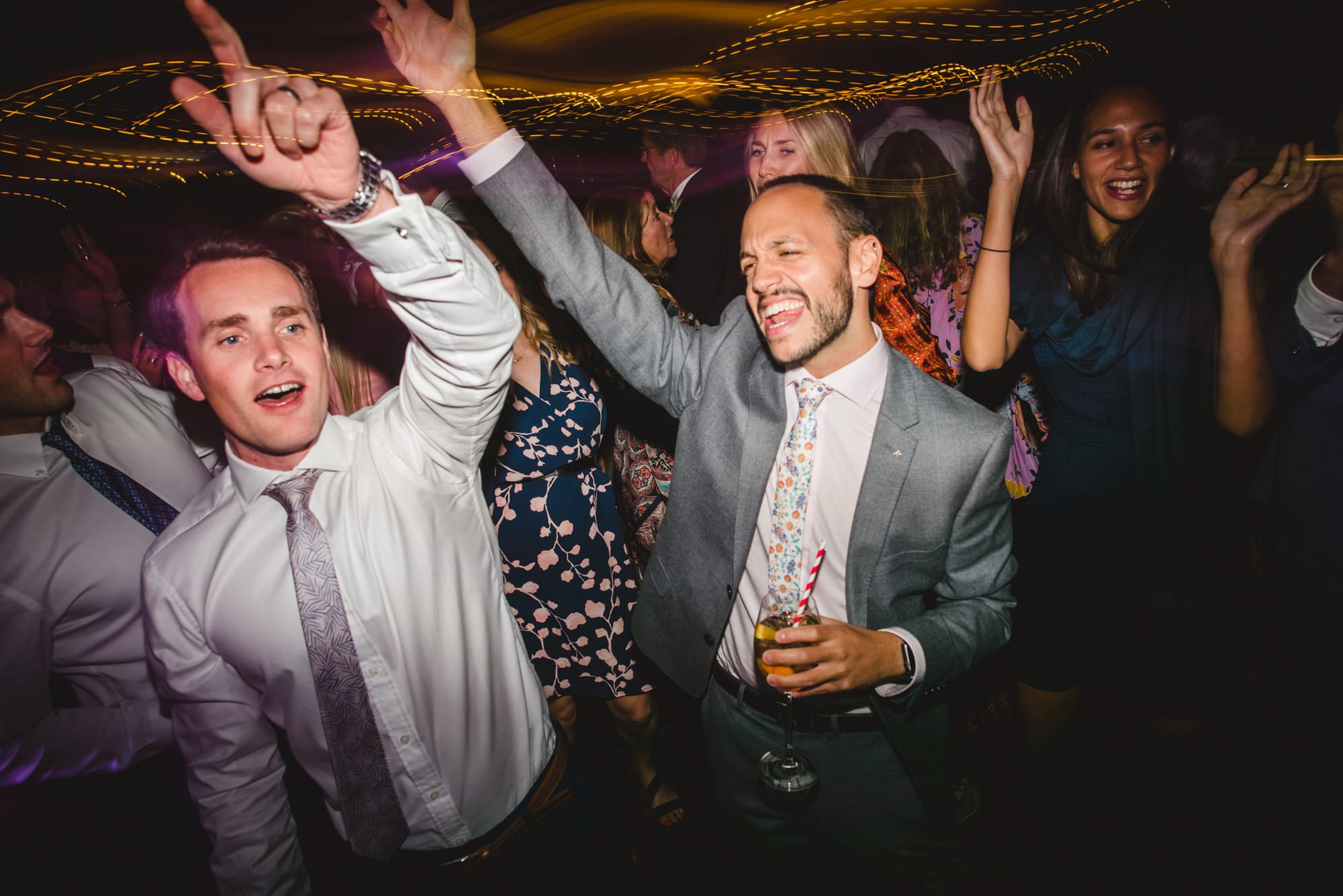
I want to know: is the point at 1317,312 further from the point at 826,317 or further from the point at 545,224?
the point at 545,224

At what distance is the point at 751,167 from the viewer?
265 cm

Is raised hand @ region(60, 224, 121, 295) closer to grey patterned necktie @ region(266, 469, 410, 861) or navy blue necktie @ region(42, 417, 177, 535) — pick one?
navy blue necktie @ region(42, 417, 177, 535)

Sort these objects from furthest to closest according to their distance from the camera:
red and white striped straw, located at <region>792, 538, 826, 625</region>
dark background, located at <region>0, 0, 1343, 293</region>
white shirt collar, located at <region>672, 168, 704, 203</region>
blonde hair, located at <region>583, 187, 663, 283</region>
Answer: white shirt collar, located at <region>672, 168, 704, 203</region> < blonde hair, located at <region>583, 187, 663, 283</region> < red and white striped straw, located at <region>792, 538, 826, 625</region> < dark background, located at <region>0, 0, 1343, 293</region>

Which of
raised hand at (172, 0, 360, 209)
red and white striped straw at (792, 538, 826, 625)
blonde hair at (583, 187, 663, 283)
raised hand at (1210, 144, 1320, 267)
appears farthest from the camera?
blonde hair at (583, 187, 663, 283)

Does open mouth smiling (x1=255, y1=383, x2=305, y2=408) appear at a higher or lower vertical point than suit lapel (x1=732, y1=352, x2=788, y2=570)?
higher

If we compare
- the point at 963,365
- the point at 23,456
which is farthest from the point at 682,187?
the point at 23,456

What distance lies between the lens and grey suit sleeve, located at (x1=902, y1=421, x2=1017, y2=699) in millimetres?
1519

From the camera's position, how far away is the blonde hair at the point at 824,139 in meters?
2.46

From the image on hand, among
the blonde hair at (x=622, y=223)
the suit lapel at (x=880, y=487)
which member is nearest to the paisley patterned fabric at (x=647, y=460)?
the blonde hair at (x=622, y=223)

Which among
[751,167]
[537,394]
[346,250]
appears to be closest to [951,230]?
[751,167]

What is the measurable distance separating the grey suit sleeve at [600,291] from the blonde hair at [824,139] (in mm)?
1098

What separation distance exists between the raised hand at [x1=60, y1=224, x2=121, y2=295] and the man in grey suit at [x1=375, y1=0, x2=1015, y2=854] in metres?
2.75

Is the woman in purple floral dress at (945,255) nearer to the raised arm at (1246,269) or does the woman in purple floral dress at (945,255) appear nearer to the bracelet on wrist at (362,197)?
the raised arm at (1246,269)

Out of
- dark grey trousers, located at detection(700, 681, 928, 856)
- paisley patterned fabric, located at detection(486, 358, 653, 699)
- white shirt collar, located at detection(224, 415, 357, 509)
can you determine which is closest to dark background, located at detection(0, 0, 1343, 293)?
white shirt collar, located at detection(224, 415, 357, 509)
